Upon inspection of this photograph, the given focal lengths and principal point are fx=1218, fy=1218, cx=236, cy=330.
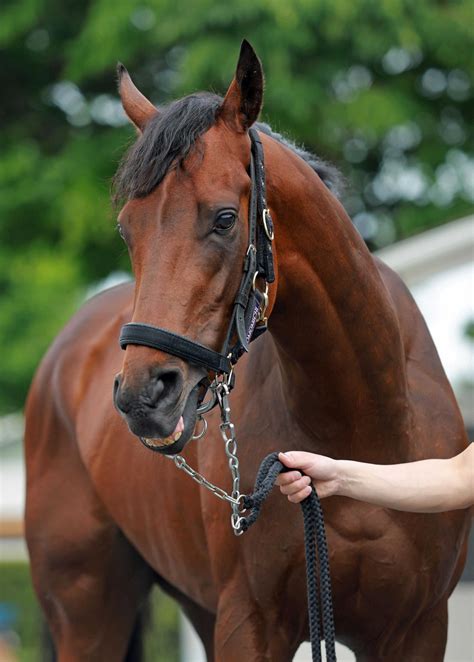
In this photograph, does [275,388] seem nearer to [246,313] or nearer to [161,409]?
[246,313]

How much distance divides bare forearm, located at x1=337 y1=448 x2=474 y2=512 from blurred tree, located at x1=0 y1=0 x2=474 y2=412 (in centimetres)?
506

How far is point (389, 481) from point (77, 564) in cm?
222

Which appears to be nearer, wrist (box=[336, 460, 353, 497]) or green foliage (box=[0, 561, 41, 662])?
wrist (box=[336, 460, 353, 497])

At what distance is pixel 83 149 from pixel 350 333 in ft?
18.8

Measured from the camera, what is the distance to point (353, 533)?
3.31 m

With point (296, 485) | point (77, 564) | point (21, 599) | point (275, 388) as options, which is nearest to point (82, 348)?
point (77, 564)

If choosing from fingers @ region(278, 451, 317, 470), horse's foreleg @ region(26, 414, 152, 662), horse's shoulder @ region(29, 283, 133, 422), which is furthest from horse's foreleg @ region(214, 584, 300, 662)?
horse's shoulder @ region(29, 283, 133, 422)

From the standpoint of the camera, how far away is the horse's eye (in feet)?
9.25

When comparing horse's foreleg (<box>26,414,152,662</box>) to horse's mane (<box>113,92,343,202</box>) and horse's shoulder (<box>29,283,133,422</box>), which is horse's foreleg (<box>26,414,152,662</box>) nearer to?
horse's shoulder (<box>29,283,133,422</box>)

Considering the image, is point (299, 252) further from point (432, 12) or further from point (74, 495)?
point (432, 12)

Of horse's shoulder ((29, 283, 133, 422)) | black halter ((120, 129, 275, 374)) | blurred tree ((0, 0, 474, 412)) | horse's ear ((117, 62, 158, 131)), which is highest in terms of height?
blurred tree ((0, 0, 474, 412))

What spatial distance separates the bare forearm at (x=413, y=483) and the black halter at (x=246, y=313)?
1.29ft

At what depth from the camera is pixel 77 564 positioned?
4902 mm

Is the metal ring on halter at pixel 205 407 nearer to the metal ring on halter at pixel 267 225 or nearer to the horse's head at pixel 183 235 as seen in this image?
the horse's head at pixel 183 235
